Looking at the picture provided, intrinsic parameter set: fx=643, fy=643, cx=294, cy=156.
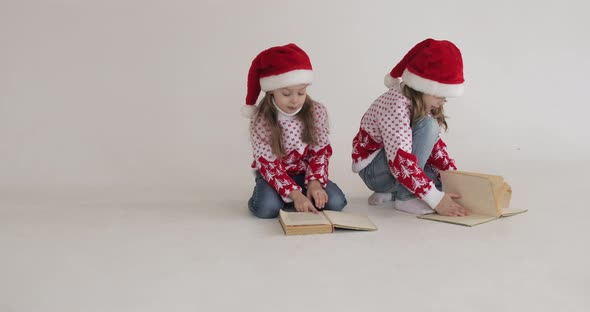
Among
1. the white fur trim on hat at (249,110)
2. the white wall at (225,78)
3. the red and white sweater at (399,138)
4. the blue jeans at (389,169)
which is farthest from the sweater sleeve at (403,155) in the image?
the white wall at (225,78)

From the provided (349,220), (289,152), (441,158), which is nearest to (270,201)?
(289,152)

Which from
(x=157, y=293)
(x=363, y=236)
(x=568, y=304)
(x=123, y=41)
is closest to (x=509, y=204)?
(x=363, y=236)

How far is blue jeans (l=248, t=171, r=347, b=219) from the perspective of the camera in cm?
253

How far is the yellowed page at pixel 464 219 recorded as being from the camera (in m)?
2.34

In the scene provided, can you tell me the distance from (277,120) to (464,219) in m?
0.82

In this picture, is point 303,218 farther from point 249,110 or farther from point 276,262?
point 249,110

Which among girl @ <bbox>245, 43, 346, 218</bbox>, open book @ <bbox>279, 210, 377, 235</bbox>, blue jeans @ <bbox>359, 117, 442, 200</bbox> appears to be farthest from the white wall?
open book @ <bbox>279, 210, 377, 235</bbox>

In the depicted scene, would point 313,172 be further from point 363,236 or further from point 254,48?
point 254,48

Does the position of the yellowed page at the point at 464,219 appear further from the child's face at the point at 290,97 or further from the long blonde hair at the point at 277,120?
the child's face at the point at 290,97

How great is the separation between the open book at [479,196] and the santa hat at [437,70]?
34cm

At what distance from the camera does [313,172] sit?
2643mm

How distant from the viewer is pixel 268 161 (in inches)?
102

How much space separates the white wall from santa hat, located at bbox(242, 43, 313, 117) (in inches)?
33.0

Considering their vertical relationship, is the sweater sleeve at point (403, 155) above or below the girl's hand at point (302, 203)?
above
